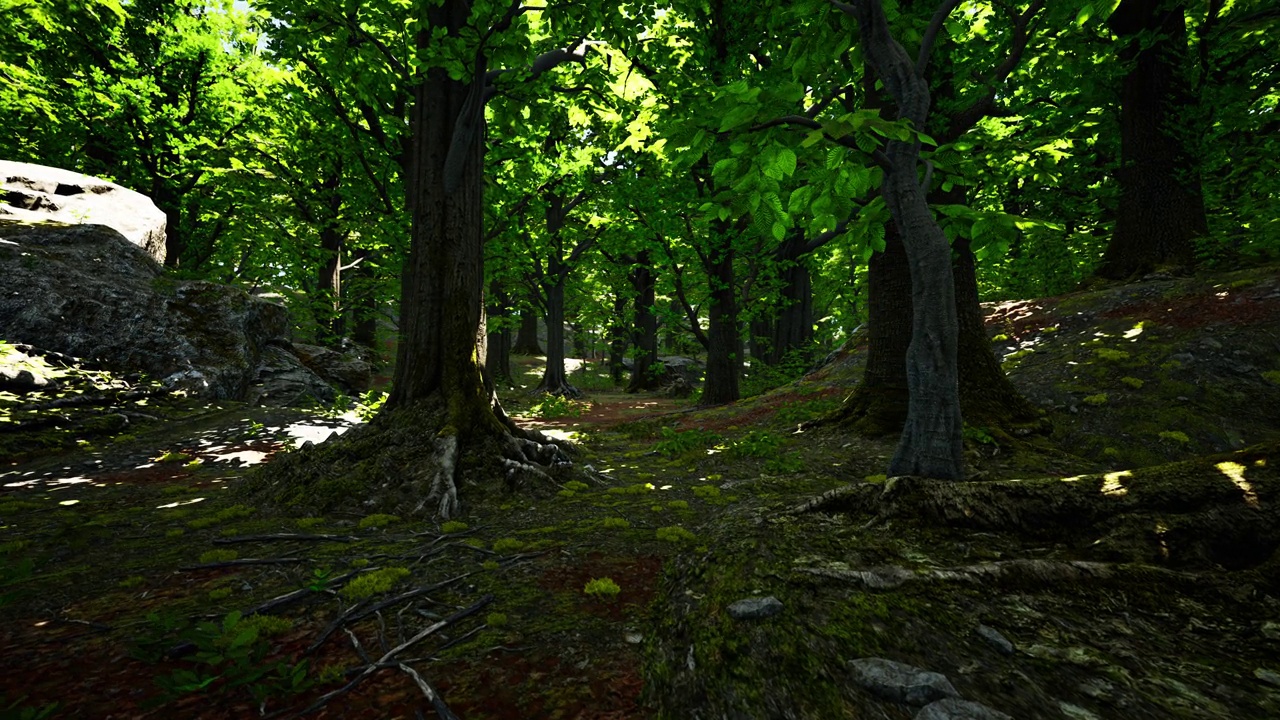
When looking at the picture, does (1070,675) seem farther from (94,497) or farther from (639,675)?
(94,497)

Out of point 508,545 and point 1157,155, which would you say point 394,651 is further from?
point 1157,155

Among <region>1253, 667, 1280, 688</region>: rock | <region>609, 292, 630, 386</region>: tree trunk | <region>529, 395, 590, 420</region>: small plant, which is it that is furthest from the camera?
<region>609, 292, 630, 386</region>: tree trunk

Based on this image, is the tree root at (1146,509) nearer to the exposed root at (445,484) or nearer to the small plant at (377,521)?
the exposed root at (445,484)

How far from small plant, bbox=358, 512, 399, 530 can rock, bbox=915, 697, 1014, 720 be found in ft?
16.2

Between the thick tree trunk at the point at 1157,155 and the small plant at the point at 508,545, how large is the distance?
13.4m

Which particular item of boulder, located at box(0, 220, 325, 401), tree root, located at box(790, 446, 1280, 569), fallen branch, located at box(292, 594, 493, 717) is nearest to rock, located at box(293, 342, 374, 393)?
boulder, located at box(0, 220, 325, 401)

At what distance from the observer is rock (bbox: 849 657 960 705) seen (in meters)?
1.76

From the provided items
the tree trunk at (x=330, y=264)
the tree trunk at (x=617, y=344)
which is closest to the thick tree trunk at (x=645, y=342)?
the tree trunk at (x=617, y=344)

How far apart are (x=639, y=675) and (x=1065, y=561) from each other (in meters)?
2.30

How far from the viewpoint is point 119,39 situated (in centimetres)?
1592

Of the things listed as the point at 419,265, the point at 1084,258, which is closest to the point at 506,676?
the point at 419,265

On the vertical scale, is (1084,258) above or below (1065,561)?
above

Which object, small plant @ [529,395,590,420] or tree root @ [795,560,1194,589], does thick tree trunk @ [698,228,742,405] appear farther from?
tree root @ [795,560,1194,589]

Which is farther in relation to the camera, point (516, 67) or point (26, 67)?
point (26, 67)
